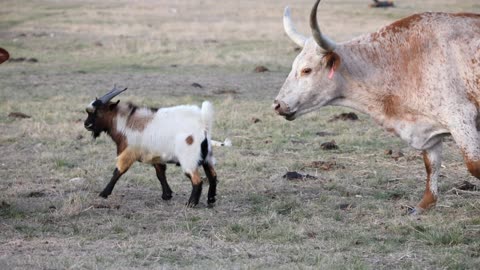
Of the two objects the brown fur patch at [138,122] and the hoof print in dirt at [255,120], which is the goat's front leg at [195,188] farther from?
the hoof print in dirt at [255,120]

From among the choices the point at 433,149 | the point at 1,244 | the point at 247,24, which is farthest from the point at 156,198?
the point at 247,24

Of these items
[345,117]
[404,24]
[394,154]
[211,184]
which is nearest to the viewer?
[404,24]

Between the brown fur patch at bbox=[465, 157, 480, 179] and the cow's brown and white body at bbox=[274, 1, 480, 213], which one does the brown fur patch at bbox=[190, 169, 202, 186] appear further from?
the brown fur patch at bbox=[465, 157, 480, 179]

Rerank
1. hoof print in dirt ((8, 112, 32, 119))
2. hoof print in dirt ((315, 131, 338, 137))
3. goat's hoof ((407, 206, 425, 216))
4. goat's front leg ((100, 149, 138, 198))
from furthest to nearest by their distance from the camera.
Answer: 1. hoof print in dirt ((8, 112, 32, 119))
2. hoof print in dirt ((315, 131, 338, 137))
3. goat's front leg ((100, 149, 138, 198))
4. goat's hoof ((407, 206, 425, 216))

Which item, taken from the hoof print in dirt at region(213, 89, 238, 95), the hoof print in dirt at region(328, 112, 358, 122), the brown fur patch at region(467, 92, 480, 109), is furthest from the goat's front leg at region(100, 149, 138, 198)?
the hoof print in dirt at region(213, 89, 238, 95)

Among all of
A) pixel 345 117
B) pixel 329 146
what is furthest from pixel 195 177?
pixel 345 117

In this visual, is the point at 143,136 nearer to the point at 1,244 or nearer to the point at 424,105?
the point at 1,244

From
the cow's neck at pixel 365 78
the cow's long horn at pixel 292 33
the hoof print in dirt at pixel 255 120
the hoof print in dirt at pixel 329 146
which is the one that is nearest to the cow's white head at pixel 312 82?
the cow's neck at pixel 365 78

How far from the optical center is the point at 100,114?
975 cm

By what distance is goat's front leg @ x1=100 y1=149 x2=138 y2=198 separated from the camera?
9406mm

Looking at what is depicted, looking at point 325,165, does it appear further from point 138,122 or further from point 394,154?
point 138,122

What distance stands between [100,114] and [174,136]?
1.06m

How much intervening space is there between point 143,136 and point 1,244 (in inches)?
91.7

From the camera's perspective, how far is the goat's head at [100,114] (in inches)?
382
